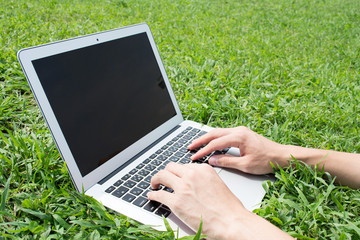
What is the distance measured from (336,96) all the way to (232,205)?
201 cm

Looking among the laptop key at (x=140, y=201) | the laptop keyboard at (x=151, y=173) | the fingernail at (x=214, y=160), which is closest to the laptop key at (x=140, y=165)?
the laptop keyboard at (x=151, y=173)

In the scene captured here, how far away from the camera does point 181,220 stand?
109 cm

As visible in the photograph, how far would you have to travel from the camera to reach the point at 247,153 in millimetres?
1421

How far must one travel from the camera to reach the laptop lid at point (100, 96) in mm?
1177

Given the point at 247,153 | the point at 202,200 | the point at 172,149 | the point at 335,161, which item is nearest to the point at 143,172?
the point at 172,149

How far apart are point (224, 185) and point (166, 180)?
24 cm

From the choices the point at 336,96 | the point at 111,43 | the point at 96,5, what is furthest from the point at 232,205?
the point at 96,5

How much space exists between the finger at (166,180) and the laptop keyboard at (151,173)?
0.05m

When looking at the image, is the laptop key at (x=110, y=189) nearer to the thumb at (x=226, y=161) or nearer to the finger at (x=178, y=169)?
the finger at (x=178, y=169)

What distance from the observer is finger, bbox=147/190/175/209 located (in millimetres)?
1085

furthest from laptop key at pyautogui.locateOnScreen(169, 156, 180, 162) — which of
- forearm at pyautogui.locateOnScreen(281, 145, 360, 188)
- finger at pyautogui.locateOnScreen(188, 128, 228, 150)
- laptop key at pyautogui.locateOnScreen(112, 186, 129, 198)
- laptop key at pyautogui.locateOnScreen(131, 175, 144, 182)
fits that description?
forearm at pyautogui.locateOnScreen(281, 145, 360, 188)

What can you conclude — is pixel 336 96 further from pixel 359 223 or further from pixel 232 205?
pixel 232 205

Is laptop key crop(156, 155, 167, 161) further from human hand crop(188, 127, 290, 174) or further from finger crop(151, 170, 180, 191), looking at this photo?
finger crop(151, 170, 180, 191)

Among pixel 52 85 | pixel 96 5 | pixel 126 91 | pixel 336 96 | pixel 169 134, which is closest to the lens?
pixel 52 85
